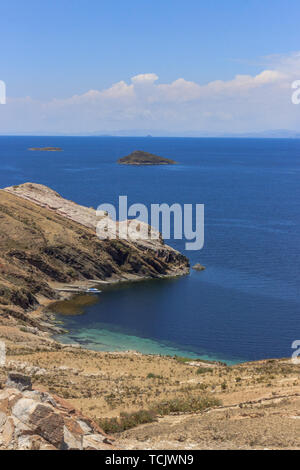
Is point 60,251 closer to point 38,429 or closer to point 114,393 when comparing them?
point 114,393

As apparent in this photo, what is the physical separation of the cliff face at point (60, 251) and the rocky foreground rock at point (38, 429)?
5269cm

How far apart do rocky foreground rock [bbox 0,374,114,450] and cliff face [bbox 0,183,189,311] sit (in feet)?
173

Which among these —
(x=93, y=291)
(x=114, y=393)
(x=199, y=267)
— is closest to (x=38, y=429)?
(x=114, y=393)

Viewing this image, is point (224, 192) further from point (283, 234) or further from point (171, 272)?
point (171, 272)

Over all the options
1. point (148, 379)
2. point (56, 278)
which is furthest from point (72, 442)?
point (56, 278)

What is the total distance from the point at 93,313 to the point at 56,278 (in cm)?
1507

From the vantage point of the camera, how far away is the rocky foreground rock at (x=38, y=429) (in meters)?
16.7

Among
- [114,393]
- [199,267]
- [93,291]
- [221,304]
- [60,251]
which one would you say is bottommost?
[93,291]

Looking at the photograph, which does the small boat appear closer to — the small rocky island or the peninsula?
the peninsula

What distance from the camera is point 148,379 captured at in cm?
3650

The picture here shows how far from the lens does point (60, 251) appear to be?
278 feet

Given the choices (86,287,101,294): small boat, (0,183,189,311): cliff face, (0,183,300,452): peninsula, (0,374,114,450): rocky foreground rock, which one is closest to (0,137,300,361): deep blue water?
(86,287,101,294): small boat

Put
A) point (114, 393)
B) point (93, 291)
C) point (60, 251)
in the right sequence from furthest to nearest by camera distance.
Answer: point (60, 251) < point (93, 291) < point (114, 393)

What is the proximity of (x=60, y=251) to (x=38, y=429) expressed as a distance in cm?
6884
